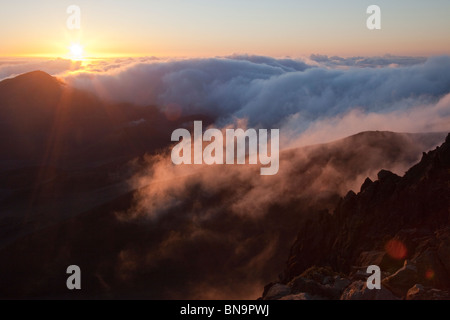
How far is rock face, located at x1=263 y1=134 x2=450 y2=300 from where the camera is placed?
60.6ft

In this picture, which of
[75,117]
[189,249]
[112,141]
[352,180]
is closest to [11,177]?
[112,141]

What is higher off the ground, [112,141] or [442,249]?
[112,141]

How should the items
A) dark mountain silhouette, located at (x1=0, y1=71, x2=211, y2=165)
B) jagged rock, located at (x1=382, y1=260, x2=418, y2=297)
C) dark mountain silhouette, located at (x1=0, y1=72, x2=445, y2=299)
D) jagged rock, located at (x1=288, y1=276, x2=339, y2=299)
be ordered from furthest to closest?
1. dark mountain silhouette, located at (x1=0, y1=71, x2=211, y2=165)
2. dark mountain silhouette, located at (x1=0, y1=72, x2=445, y2=299)
3. jagged rock, located at (x1=288, y1=276, x2=339, y2=299)
4. jagged rock, located at (x1=382, y1=260, x2=418, y2=297)

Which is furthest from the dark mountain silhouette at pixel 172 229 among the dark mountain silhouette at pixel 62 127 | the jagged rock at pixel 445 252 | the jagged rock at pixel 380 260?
the dark mountain silhouette at pixel 62 127

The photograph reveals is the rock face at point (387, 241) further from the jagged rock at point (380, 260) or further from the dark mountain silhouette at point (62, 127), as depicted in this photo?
the dark mountain silhouette at point (62, 127)

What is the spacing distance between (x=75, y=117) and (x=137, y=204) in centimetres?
8436

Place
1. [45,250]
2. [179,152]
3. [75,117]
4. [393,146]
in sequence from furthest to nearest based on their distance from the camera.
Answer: [75,117], [179,152], [393,146], [45,250]

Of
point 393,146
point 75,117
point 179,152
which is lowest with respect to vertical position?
point 393,146

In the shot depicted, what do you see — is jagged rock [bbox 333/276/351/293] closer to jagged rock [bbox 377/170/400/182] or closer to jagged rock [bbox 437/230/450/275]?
jagged rock [bbox 437/230/450/275]

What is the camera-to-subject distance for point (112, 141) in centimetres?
12269

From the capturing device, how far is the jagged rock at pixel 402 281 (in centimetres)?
1769

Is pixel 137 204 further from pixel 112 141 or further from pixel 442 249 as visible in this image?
pixel 112 141

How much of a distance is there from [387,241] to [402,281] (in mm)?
11223

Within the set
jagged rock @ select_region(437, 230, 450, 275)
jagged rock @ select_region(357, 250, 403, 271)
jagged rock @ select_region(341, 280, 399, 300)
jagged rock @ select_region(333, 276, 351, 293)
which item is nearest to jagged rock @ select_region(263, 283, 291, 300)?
jagged rock @ select_region(333, 276, 351, 293)
